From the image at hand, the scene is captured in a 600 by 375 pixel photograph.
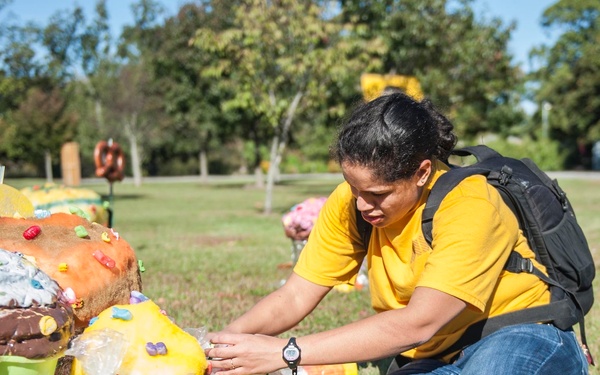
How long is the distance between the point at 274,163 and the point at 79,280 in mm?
14492

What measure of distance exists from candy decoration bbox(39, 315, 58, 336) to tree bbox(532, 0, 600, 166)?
4738 cm

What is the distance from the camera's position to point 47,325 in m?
2.04

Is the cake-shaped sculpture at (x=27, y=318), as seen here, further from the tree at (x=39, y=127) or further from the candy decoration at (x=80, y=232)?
the tree at (x=39, y=127)

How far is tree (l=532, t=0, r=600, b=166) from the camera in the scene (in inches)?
1791

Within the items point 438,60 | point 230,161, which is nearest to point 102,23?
point 230,161

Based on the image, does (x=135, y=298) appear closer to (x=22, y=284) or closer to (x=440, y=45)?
(x=22, y=284)

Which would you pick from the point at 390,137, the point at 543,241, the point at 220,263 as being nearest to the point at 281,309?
the point at 390,137

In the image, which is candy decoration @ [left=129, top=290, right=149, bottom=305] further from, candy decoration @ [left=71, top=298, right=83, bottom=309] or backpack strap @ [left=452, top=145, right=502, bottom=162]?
backpack strap @ [left=452, top=145, right=502, bottom=162]

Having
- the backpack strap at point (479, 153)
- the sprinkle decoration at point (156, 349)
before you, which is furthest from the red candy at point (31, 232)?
the backpack strap at point (479, 153)

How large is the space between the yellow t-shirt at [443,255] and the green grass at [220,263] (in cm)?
135

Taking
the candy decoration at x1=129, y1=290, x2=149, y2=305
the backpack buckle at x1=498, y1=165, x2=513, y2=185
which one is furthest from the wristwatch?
the backpack buckle at x1=498, y1=165, x2=513, y2=185

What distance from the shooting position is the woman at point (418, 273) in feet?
7.76

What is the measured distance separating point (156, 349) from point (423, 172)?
3.89 feet

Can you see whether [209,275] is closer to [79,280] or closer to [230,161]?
[79,280]
